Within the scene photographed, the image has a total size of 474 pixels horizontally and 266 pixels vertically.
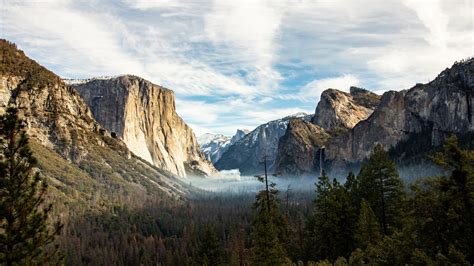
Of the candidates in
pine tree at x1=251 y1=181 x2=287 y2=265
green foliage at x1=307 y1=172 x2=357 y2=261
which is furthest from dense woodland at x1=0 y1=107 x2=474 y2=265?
green foliage at x1=307 y1=172 x2=357 y2=261

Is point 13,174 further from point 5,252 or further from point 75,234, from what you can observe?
point 75,234

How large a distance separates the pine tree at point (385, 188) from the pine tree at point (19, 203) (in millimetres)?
35453

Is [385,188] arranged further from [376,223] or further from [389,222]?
[376,223]

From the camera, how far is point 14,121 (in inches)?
973

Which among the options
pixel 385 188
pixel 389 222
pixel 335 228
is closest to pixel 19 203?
pixel 335 228

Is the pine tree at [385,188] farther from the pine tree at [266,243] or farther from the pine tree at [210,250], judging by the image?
the pine tree at [210,250]

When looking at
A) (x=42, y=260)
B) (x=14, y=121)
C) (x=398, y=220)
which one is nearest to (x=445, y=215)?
(x=42, y=260)

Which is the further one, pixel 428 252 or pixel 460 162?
pixel 428 252

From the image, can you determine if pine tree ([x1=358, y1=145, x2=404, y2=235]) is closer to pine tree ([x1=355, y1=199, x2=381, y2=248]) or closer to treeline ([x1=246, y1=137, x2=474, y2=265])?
treeline ([x1=246, y1=137, x2=474, y2=265])

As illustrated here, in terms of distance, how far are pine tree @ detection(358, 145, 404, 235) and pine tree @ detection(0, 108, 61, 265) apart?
35.5 meters

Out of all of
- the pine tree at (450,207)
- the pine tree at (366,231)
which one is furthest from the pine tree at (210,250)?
the pine tree at (450,207)

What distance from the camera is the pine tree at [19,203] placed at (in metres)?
23.5

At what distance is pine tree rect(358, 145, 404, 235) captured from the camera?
1848 inches

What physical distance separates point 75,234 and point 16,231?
592 feet
